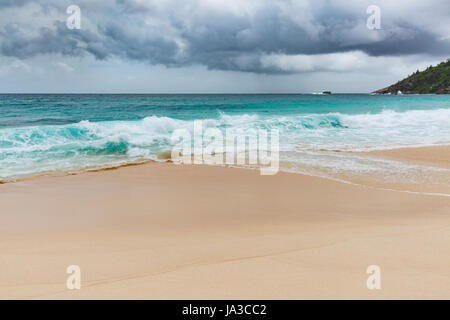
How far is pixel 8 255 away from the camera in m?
3.23

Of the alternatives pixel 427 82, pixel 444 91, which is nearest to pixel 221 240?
pixel 444 91

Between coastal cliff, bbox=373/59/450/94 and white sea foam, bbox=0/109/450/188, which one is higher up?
coastal cliff, bbox=373/59/450/94

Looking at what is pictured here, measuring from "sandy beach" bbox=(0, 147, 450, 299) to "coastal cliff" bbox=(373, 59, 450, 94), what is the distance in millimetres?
136169

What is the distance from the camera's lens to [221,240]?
3596mm

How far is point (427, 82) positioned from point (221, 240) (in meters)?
154

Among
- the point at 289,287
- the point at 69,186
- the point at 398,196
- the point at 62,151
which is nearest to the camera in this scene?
the point at 289,287

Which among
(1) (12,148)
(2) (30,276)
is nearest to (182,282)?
(2) (30,276)

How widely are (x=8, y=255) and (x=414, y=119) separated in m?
27.1

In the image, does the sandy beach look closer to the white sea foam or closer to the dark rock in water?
the white sea foam

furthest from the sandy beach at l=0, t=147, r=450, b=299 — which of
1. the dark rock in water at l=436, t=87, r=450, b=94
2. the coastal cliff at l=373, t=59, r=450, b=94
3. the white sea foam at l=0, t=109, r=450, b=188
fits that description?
the coastal cliff at l=373, t=59, r=450, b=94

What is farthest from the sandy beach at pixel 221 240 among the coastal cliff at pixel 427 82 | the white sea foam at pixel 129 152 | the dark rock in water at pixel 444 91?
the coastal cliff at pixel 427 82

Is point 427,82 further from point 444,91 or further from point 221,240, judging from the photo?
point 221,240

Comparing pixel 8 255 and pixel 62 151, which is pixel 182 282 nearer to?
pixel 8 255

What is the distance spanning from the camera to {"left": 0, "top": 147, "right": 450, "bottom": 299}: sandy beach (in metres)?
2.50
